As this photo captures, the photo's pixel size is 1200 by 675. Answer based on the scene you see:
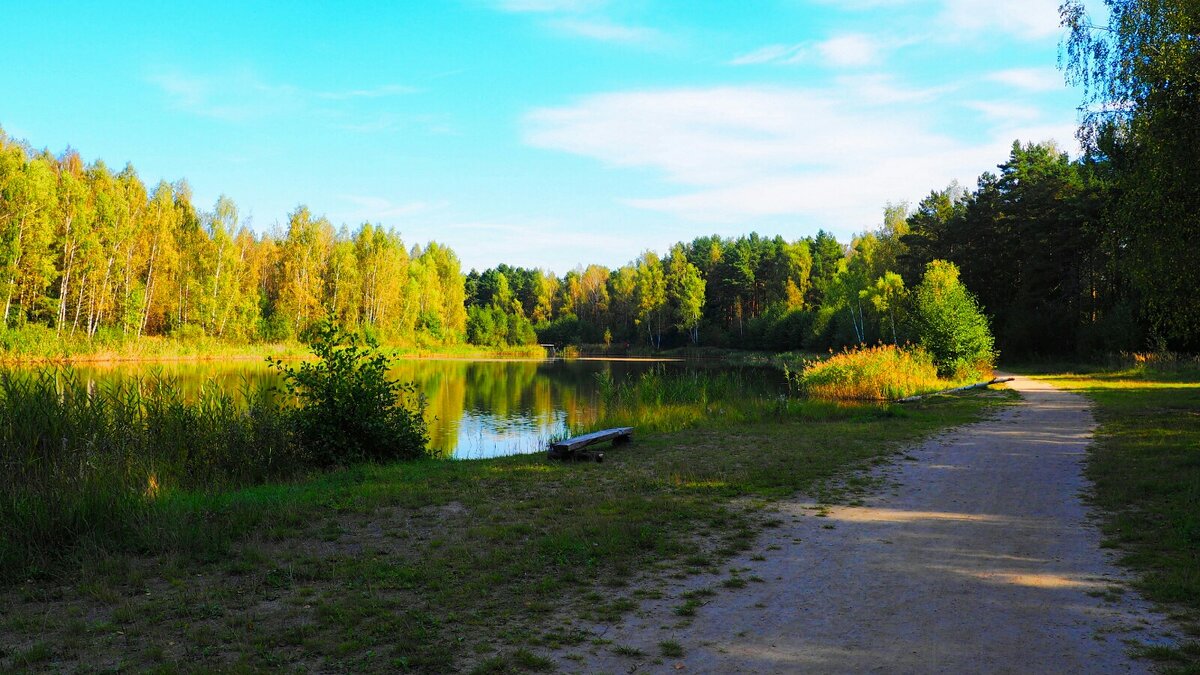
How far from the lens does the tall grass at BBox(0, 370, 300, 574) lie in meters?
6.34

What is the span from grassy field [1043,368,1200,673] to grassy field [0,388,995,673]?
3113mm

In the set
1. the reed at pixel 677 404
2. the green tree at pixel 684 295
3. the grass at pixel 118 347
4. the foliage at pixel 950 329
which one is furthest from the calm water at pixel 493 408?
the green tree at pixel 684 295

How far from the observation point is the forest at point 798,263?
40.1 feet

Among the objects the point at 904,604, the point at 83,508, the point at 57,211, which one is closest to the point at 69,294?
the point at 57,211

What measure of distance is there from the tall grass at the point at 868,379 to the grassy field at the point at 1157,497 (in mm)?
5715

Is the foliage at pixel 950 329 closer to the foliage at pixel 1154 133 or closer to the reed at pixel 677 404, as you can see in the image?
the reed at pixel 677 404

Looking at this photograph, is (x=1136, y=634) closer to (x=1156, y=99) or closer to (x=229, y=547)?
(x=229, y=547)

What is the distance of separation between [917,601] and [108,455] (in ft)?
32.5

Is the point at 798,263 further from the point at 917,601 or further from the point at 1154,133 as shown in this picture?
the point at 917,601

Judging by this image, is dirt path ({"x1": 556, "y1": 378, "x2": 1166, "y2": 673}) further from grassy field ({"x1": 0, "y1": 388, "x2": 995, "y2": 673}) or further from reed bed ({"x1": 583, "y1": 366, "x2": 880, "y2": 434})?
reed bed ({"x1": 583, "y1": 366, "x2": 880, "y2": 434})

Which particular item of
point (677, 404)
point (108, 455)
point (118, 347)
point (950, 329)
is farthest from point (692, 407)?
point (118, 347)

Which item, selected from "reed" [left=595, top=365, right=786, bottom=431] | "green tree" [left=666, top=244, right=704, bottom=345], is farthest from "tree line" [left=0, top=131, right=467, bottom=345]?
"green tree" [left=666, top=244, right=704, bottom=345]

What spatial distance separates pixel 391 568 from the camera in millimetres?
5777

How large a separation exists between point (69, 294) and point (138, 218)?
821 centimetres
